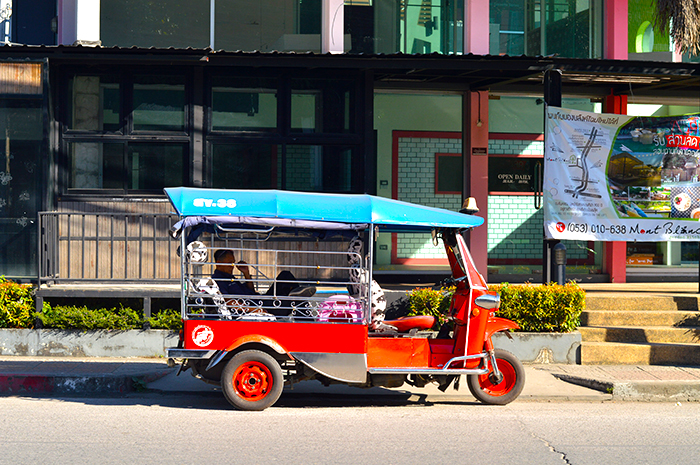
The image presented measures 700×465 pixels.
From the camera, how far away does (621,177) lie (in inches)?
439

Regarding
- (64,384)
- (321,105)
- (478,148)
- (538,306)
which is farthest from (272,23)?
(64,384)

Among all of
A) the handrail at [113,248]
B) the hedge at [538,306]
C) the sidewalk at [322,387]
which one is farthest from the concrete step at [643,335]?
the handrail at [113,248]

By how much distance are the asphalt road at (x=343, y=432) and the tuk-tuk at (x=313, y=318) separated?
15.6 inches

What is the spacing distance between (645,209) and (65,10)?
400 inches

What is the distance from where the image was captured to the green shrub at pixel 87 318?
9.79 metres

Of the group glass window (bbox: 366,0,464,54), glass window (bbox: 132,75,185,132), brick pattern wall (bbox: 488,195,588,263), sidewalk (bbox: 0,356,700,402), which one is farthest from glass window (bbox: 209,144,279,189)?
brick pattern wall (bbox: 488,195,588,263)

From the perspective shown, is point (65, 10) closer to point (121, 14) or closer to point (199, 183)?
point (121, 14)

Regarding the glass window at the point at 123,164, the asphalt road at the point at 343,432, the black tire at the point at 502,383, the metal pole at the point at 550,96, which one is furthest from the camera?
the glass window at the point at 123,164

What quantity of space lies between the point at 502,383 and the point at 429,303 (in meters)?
2.40

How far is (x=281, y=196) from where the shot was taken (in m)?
7.14

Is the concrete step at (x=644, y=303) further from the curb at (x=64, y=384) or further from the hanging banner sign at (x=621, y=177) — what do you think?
the curb at (x=64, y=384)

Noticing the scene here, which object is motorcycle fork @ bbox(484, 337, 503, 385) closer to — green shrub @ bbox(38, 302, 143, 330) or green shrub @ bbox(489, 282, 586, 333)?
green shrub @ bbox(489, 282, 586, 333)

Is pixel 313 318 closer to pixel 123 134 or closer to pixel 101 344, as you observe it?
pixel 101 344

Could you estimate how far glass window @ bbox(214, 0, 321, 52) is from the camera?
12336 millimetres
